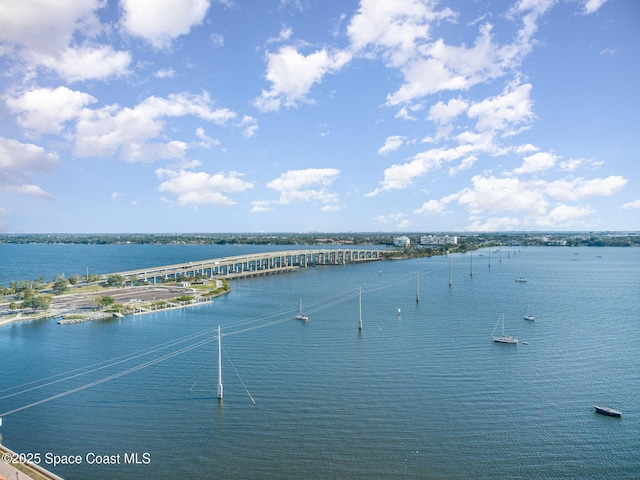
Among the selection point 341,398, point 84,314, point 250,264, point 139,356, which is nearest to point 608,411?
point 341,398

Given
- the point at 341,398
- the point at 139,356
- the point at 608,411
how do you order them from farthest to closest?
the point at 139,356 < the point at 341,398 < the point at 608,411

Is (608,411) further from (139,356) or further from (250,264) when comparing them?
(250,264)

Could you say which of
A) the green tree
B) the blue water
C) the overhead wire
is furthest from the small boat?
the green tree

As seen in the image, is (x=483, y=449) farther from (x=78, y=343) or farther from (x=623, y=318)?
(x=623, y=318)

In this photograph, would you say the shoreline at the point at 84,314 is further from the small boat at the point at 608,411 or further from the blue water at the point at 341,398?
the small boat at the point at 608,411

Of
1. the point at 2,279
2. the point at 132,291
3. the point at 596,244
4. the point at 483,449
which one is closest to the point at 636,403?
the point at 483,449

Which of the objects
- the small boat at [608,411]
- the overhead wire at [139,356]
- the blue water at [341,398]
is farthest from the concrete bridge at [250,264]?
the small boat at [608,411]

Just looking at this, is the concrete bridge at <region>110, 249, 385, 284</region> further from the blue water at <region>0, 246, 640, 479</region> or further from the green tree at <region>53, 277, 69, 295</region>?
the blue water at <region>0, 246, 640, 479</region>
